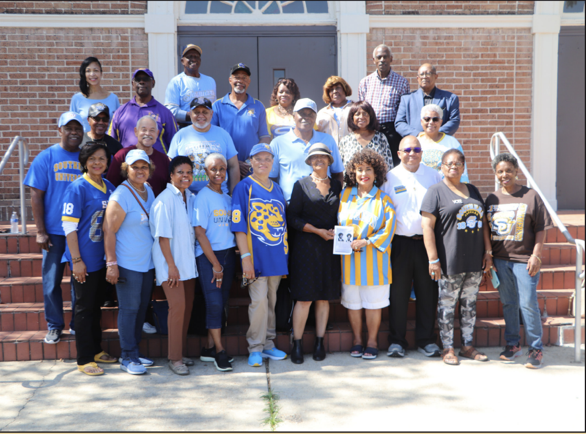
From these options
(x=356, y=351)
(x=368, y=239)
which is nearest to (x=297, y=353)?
(x=356, y=351)

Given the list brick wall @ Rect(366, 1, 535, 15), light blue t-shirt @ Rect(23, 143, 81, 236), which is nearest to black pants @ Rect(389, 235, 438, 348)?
light blue t-shirt @ Rect(23, 143, 81, 236)

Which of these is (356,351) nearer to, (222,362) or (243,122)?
(222,362)

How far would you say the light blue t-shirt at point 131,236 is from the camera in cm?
399

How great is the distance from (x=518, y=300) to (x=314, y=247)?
1.85 meters

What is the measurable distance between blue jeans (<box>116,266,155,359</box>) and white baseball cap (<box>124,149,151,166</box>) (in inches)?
34.0

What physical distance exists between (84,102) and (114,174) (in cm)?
138

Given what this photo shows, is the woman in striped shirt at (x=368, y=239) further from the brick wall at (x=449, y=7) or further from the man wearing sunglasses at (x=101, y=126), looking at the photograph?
the brick wall at (x=449, y=7)

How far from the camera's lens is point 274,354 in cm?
442

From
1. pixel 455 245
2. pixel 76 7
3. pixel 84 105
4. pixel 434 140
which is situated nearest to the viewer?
pixel 455 245

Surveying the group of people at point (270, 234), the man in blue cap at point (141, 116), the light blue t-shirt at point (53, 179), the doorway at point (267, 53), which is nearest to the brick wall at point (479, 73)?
the doorway at point (267, 53)

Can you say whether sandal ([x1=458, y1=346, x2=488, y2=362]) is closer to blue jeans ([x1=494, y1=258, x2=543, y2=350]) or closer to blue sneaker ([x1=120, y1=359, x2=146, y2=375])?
blue jeans ([x1=494, y1=258, x2=543, y2=350])

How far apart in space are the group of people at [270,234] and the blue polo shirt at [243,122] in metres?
0.40

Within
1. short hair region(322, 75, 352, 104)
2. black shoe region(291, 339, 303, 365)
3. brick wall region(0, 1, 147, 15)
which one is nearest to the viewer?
black shoe region(291, 339, 303, 365)

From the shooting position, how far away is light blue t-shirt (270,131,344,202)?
4.59 meters
